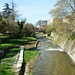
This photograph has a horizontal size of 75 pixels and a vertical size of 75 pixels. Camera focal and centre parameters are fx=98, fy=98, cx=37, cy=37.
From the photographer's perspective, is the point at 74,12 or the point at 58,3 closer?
the point at 74,12

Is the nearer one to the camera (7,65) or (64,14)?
(7,65)

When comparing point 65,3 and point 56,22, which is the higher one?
point 65,3

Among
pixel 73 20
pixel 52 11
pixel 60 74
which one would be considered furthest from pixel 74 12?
pixel 60 74

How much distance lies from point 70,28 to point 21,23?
2565 centimetres

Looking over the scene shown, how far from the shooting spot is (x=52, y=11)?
15547mm

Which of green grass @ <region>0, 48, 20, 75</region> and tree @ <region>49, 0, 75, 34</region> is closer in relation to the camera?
green grass @ <region>0, 48, 20, 75</region>

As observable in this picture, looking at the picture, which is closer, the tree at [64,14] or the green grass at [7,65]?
the green grass at [7,65]

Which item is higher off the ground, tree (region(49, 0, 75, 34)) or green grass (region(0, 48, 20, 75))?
tree (region(49, 0, 75, 34))

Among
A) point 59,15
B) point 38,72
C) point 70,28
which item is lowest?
point 38,72

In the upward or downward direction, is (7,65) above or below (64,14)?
below

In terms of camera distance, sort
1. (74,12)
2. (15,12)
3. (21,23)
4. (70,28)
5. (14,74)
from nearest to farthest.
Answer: (14,74) → (74,12) → (70,28) → (21,23) → (15,12)

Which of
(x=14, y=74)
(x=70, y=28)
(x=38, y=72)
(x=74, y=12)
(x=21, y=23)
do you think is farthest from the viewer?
(x=21, y=23)

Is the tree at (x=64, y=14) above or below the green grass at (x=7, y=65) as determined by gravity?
above

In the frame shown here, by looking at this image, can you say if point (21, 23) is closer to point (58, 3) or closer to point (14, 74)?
point (58, 3)
